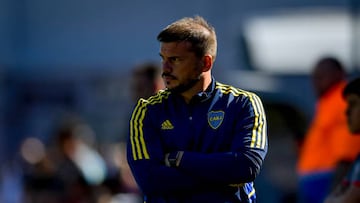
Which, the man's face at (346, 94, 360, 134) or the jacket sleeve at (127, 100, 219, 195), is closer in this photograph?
the jacket sleeve at (127, 100, 219, 195)

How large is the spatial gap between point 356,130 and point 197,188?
2097 millimetres

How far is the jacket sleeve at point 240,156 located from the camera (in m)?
5.88

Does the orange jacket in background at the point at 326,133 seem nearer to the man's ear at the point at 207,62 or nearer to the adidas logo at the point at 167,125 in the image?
the man's ear at the point at 207,62

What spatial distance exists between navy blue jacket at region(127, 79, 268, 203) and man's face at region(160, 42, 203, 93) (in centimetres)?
8

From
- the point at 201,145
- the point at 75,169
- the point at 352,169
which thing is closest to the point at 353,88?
the point at 352,169

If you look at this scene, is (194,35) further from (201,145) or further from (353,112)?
(353,112)

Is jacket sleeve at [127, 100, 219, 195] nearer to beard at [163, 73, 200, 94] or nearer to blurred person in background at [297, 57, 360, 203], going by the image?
beard at [163, 73, 200, 94]

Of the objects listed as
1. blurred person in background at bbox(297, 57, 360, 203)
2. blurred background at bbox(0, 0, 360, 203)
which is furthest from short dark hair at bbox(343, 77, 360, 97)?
blurred background at bbox(0, 0, 360, 203)

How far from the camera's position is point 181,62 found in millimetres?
5980

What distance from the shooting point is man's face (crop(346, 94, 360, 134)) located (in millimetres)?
7695

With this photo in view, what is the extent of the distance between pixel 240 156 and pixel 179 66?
534mm

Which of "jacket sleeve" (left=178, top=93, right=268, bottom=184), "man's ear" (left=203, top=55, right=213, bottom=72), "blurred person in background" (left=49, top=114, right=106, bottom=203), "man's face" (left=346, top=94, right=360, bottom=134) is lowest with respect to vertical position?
"blurred person in background" (left=49, top=114, right=106, bottom=203)

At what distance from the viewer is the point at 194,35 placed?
595 centimetres

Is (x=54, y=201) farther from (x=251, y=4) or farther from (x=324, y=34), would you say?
(x=251, y=4)
